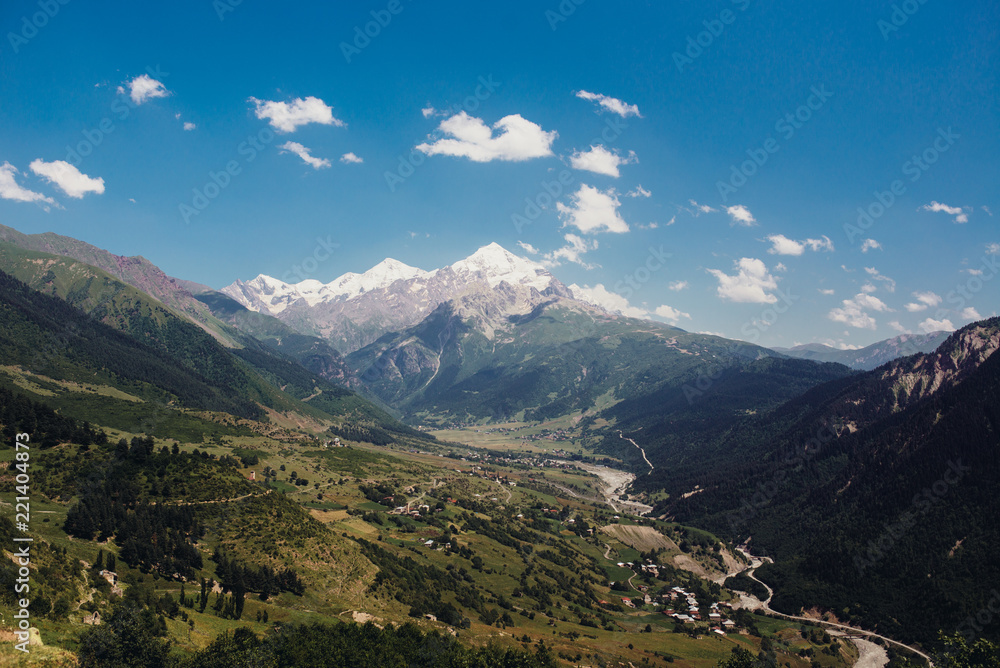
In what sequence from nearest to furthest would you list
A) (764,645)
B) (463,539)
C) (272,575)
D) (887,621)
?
(272,575) → (764,645) → (887,621) → (463,539)

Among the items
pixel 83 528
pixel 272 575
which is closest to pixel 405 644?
pixel 272 575

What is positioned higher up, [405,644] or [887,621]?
[405,644]

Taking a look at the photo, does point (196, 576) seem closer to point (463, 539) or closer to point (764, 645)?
point (463, 539)

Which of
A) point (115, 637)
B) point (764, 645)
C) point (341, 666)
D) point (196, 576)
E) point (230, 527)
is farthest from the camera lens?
point (764, 645)

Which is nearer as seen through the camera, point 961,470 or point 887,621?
point 887,621

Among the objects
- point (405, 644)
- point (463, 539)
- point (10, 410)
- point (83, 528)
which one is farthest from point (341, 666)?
point (463, 539)

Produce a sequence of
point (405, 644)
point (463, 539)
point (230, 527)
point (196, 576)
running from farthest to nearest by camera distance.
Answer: point (463, 539) < point (230, 527) < point (196, 576) < point (405, 644)

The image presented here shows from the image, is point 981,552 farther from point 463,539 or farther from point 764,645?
point 463,539

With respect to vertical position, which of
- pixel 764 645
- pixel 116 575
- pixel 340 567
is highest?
pixel 116 575

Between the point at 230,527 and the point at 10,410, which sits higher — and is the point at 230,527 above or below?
below
